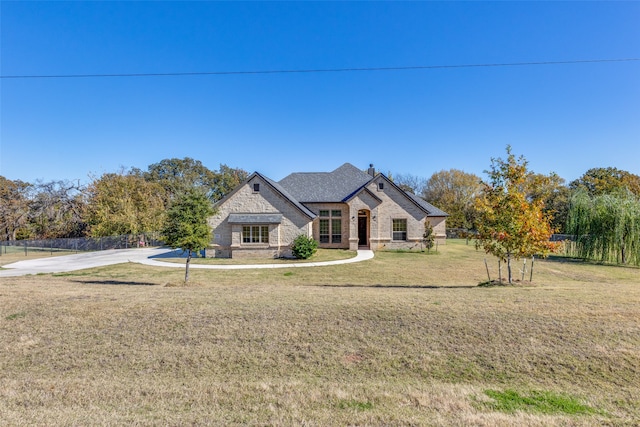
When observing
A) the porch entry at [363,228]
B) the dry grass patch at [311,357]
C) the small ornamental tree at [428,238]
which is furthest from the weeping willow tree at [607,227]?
the dry grass patch at [311,357]

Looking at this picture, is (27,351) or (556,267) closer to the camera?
(27,351)

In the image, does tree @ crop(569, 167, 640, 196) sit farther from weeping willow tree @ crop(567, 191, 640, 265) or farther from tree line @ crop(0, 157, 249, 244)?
tree line @ crop(0, 157, 249, 244)

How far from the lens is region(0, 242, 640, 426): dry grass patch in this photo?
406 centimetres

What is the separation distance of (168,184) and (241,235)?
38.9m

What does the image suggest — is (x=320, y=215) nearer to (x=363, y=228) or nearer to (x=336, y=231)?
(x=336, y=231)

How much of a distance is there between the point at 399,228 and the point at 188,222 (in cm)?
1938

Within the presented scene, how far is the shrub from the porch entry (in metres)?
7.06

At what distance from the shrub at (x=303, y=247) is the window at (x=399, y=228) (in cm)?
877

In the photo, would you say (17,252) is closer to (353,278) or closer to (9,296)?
(9,296)

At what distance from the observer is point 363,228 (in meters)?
28.4

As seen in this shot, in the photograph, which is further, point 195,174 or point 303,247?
point 195,174

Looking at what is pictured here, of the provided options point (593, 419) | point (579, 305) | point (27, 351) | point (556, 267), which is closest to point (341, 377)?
point (593, 419)

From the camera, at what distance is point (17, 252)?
30.0 meters

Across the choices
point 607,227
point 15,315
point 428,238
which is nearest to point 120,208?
point 15,315
